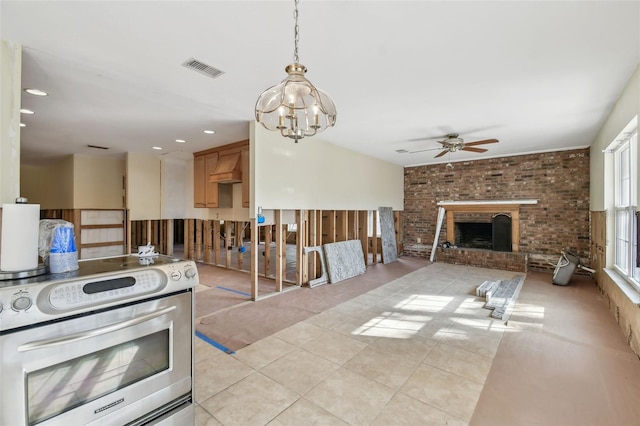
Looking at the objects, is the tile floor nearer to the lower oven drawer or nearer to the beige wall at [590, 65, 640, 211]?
the lower oven drawer

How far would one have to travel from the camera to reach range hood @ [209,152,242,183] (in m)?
5.28

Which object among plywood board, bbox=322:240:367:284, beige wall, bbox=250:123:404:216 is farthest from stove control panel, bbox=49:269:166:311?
plywood board, bbox=322:240:367:284

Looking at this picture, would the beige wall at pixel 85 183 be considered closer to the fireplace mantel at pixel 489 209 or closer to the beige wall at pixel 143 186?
the beige wall at pixel 143 186

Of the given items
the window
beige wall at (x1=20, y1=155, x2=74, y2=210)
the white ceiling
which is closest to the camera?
the white ceiling

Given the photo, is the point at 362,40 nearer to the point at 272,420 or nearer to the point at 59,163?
the point at 272,420

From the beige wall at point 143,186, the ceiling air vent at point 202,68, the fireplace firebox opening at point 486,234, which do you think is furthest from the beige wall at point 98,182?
the fireplace firebox opening at point 486,234

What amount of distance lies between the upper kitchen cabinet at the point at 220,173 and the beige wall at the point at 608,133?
4.81 meters

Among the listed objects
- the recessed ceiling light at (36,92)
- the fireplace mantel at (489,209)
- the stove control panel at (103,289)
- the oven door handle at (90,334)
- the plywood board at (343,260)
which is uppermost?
the recessed ceiling light at (36,92)

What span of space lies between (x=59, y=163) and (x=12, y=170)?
257 inches

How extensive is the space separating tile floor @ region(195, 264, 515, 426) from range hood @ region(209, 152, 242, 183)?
115 inches

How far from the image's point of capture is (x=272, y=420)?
6.28 feet

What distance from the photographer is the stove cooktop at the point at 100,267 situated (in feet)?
4.21

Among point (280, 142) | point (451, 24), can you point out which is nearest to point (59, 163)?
point (280, 142)

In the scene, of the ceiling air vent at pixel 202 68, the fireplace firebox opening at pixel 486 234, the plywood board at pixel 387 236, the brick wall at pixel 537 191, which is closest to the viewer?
the ceiling air vent at pixel 202 68
